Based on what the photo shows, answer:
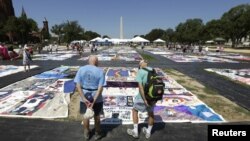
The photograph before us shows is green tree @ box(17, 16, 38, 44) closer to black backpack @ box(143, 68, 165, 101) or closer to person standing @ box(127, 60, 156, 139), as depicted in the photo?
person standing @ box(127, 60, 156, 139)

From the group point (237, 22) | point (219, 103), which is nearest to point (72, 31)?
point (237, 22)

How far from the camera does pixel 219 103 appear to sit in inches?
459

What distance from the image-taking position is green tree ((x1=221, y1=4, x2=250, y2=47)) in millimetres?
86312

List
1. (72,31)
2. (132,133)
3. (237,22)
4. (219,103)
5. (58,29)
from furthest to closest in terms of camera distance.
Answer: (58,29)
(72,31)
(237,22)
(219,103)
(132,133)

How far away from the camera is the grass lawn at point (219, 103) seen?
971 centimetres

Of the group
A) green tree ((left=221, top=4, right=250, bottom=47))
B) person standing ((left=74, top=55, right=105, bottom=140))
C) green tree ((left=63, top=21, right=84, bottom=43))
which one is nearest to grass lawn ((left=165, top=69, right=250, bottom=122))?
person standing ((left=74, top=55, right=105, bottom=140))

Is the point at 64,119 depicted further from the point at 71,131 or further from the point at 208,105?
the point at 208,105

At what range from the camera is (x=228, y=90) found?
48.3 ft

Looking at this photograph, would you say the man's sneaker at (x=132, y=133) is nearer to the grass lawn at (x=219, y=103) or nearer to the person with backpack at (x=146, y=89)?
the person with backpack at (x=146, y=89)

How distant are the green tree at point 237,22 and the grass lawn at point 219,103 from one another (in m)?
77.1

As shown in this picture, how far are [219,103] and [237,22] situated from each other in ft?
278

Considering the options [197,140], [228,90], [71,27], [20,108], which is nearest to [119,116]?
[197,140]

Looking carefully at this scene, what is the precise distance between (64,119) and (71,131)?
48.9 inches

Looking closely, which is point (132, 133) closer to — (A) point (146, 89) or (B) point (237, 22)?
(A) point (146, 89)
